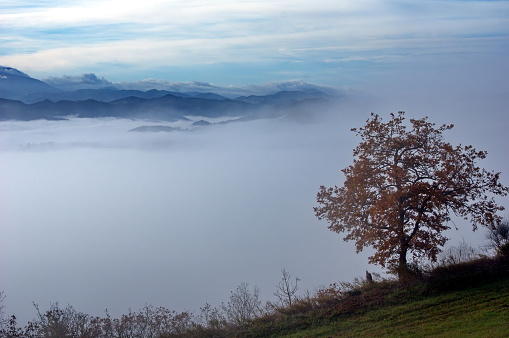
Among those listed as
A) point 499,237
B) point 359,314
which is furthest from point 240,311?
point 499,237

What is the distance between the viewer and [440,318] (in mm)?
13406

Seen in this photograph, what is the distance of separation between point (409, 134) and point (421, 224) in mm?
3646

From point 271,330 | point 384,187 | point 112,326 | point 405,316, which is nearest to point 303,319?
point 271,330

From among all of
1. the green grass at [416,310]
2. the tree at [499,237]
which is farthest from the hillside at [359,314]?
the tree at [499,237]

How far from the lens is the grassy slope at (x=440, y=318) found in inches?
481

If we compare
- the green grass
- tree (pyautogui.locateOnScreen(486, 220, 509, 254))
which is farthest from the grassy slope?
tree (pyautogui.locateOnScreen(486, 220, 509, 254))

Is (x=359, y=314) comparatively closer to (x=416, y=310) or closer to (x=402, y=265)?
(x=416, y=310)

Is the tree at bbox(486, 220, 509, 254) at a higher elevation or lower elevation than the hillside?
higher

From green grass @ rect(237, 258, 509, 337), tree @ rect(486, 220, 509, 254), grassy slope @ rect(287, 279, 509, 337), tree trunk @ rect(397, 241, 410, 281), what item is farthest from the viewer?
tree @ rect(486, 220, 509, 254)

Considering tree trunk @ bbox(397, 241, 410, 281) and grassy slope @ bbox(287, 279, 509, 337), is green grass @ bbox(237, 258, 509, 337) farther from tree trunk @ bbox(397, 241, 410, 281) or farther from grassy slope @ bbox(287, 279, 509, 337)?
tree trunk @ bbox(397, 241, 410, 281)

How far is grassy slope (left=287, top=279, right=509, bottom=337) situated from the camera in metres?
12.2

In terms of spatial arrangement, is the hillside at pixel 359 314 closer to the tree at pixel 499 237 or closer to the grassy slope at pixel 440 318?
the grassy slope at pixel 440 318

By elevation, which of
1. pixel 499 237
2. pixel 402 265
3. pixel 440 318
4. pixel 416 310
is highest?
pixel 499 237

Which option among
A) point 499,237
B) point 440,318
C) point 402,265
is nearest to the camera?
point 440,318
